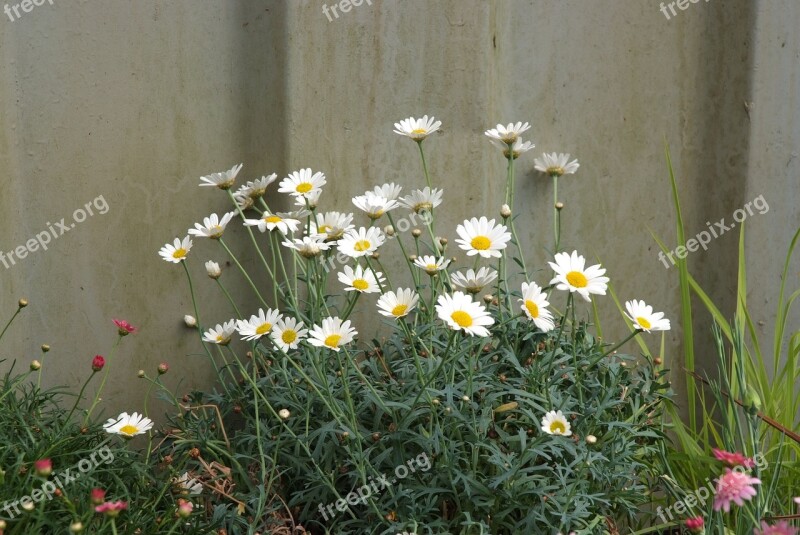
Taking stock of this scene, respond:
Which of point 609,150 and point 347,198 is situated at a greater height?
point 609,150

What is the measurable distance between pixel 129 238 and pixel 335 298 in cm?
59

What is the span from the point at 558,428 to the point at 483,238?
0.46 metres

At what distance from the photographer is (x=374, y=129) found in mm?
2535

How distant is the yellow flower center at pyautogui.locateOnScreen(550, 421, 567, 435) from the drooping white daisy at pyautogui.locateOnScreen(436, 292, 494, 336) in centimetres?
26

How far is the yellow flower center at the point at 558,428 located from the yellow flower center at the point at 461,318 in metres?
0.28

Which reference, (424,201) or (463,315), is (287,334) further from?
(424,201)

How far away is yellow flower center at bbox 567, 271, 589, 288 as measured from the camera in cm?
181

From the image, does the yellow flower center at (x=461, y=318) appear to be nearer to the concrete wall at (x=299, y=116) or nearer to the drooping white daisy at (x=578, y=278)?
the drooping white daisy at (x=578, y=278)

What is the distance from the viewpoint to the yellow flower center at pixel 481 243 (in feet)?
6.45

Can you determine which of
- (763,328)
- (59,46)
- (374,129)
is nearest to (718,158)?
(763,328)

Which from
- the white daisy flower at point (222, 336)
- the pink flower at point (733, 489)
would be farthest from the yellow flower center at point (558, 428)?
the white daisy flower at point (222, 336)

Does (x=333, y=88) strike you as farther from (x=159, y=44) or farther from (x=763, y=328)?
(x=763, y=328)

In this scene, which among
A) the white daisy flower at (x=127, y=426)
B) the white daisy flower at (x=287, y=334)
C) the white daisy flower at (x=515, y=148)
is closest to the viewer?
the white daisy flower at (x=287, y=334)

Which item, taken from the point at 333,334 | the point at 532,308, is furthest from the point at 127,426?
the point at 532,308
